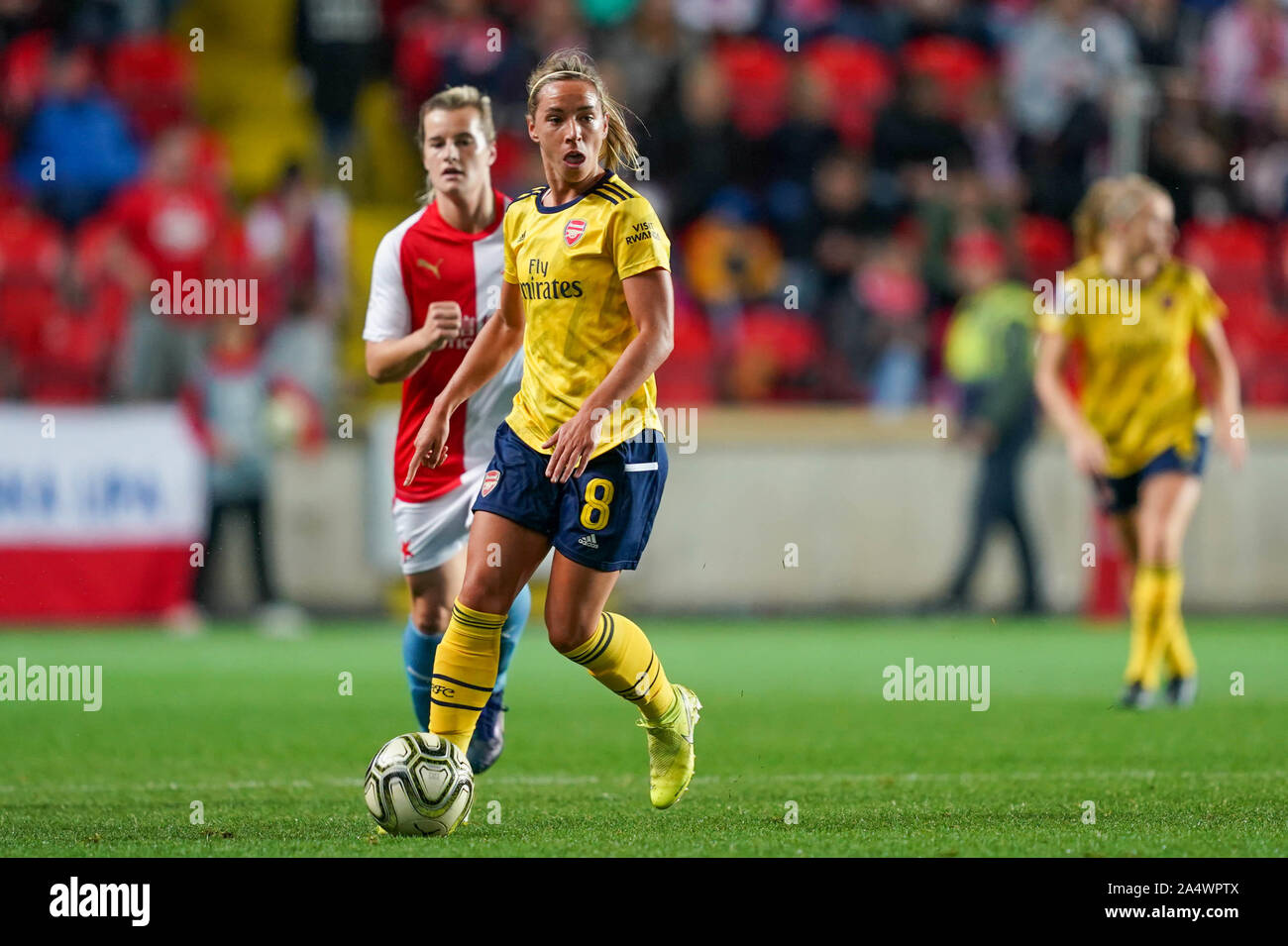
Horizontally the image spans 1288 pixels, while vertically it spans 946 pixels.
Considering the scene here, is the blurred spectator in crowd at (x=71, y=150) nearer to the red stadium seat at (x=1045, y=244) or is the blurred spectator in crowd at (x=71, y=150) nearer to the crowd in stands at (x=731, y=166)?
the crowd in stands at (x=731, y=166)

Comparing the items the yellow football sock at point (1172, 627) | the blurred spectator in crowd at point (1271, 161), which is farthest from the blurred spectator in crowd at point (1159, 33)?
the yellow football sock at point (1172, 627)

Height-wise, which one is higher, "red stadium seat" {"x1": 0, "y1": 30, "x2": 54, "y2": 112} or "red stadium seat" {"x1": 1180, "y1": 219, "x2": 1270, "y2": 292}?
"red stadium seat" {"x1": 0, "y1": 30, "x2": 54, "y2": 112}

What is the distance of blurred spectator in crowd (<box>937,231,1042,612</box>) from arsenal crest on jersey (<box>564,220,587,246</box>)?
29.0 feet

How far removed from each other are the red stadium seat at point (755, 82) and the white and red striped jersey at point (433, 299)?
9724 mm

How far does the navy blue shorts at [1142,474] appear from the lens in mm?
9102

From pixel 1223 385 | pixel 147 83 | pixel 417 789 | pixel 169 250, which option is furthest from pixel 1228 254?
pixel 417 789

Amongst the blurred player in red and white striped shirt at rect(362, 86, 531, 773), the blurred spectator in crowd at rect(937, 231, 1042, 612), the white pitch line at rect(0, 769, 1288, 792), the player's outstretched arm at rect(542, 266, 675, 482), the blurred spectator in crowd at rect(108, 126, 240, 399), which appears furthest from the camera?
the blurred spectator in crowd at rect(937, 231, 1042, 612)

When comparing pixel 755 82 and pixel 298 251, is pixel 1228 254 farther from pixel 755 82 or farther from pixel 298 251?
pixel 298 251

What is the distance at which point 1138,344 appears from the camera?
935 cm

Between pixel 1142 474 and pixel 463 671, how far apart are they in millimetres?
4617

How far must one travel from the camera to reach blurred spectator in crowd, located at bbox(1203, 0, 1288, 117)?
17.3m

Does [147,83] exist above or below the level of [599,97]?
above

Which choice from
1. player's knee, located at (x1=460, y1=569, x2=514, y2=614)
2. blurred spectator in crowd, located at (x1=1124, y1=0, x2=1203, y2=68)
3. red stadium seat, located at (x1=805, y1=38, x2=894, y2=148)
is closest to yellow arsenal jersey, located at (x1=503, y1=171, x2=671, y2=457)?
player's knee, located at (x1=460, y1=569, x2=514, y2=614)

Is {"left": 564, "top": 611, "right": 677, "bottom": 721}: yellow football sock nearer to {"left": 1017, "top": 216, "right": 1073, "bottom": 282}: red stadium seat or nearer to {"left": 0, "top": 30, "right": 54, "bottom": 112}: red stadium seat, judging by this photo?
{"left": 1017, "top": 216, "right": 1073, "bottom": 282}: red stadium seat
